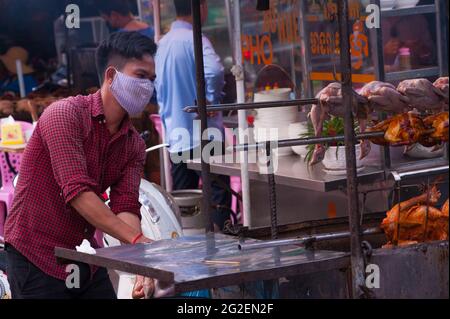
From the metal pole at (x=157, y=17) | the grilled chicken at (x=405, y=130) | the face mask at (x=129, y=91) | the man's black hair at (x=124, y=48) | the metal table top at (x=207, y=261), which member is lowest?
the metal table top at (x=207, y=261)

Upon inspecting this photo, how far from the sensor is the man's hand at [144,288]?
374 cm

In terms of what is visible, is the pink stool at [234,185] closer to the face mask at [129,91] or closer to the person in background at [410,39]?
the person in background at [410,39]

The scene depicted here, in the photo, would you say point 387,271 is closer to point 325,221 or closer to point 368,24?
point 325,221

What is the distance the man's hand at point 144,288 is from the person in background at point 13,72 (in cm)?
559

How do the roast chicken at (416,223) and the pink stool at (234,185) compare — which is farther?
the pink stool at (234,185)

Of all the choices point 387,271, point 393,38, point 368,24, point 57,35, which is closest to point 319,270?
point 387,271

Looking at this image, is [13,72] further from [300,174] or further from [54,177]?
[54,177]

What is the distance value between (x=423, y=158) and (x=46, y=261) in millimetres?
2701

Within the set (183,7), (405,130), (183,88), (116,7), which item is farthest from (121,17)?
(405,130)

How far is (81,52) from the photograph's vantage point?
845 cm

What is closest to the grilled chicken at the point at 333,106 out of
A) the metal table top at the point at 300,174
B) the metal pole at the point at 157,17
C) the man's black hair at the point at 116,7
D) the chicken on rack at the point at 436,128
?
the chicken on rack at the point at 436,128

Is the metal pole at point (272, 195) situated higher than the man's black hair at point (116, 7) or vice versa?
the man's black hair at point (116, 7)

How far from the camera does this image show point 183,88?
6594 millimetres

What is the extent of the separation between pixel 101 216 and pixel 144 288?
0.49 meters
